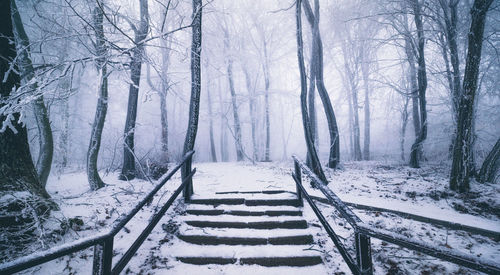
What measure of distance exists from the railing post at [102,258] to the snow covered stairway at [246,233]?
43.7 inches

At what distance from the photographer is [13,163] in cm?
331

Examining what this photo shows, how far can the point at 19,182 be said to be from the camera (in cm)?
322

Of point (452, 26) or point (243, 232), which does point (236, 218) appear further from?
point (452, 26)

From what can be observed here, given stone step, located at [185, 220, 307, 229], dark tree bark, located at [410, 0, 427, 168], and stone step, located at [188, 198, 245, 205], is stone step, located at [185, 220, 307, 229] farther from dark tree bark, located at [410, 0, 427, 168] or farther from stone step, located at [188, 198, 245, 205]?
dark tree bark, located at [410, 0, 427, 168]

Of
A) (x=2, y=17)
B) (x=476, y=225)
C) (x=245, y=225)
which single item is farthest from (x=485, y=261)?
(x=2, y=17)

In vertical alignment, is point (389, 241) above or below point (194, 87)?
below

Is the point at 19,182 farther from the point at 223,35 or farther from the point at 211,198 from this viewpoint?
the point at 223,35

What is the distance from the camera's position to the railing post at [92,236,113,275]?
5.84 feet

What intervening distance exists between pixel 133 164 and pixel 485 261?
320 inches

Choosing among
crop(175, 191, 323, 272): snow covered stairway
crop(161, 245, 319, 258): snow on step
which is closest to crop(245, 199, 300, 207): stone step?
crop(175, 191, 323, 272): snow covered stairway

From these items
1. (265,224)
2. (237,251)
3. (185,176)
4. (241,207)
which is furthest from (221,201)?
(237,251)

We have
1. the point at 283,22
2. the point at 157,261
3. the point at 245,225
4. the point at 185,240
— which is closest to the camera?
the point at 157,261

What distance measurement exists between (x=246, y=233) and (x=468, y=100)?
6.03 m

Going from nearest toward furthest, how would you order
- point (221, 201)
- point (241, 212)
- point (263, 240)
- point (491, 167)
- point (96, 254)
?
point (96, 254)
point (263, 240)
point (241, 212)
point (221, 201)
point (491, 167)
